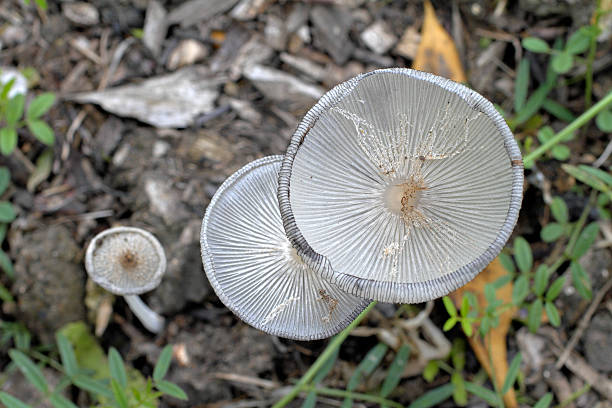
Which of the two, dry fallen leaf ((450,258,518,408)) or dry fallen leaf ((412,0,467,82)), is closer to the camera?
dry fallen leaf ((450,258,518,408))

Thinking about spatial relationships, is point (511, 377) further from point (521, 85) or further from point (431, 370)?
point (521, 85)

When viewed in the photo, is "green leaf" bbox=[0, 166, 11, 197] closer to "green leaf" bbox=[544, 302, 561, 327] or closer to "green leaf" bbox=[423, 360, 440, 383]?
"green leaf" bbox=[423, 360, 440, 383]

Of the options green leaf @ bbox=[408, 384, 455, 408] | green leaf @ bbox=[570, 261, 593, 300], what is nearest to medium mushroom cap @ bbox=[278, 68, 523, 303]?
green leaf @ bbox=[570, 261, 593, 300]

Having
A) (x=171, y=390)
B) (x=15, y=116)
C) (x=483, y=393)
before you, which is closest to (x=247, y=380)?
(x=171, y=390)

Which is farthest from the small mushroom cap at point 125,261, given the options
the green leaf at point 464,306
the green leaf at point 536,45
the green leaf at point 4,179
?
the green leaf at point 536,45

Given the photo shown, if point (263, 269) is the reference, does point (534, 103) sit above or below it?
above

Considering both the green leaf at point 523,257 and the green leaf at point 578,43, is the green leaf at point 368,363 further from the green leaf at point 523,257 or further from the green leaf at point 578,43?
the green leaf at point 578,43

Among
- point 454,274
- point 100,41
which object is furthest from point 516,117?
point 100,41
